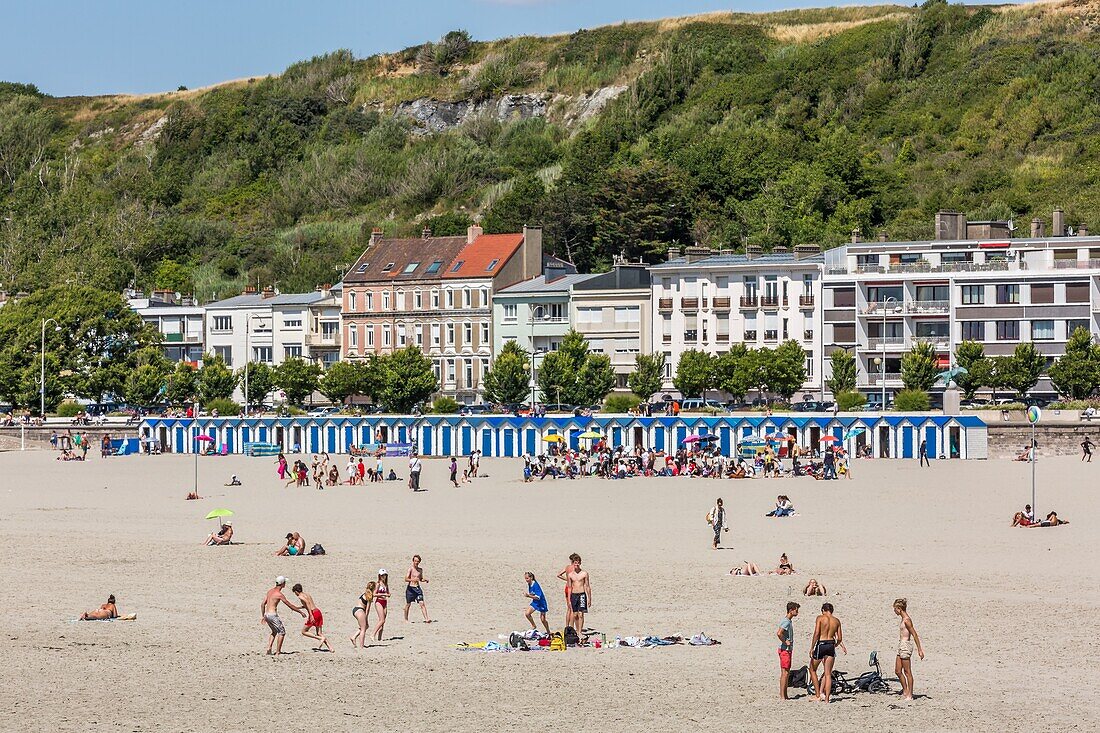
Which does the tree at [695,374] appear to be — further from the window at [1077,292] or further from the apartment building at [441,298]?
the window at [1077,292]

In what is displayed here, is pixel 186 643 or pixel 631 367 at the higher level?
pixel 631 367

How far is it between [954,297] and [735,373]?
10.6 meters

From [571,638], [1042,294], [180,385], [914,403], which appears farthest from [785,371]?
[571,638]

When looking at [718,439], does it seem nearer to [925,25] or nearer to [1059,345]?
[1059,345]

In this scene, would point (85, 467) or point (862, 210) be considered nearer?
point (85, 467)

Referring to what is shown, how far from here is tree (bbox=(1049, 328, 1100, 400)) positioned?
66750 millimetres

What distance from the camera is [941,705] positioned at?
19.2 meters

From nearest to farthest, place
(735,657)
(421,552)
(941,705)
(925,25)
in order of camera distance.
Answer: (941,705)
(735,657)
(421,552)
(925,25)

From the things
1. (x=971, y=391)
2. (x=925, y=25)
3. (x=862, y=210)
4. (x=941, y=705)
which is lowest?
(x=941, y=705)

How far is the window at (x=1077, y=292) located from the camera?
7269cm

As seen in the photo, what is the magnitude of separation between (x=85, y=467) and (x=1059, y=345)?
40.9 m

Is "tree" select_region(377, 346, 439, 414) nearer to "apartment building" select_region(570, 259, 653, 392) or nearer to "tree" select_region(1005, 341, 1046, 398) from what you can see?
"apartment building" select_region(570, 259, 653, 392)

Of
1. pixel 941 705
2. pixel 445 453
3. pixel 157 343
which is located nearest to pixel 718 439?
pixel 445 453

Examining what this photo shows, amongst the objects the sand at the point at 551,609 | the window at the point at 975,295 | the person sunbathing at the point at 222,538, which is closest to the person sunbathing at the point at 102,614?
the sand at the point at 551,609
